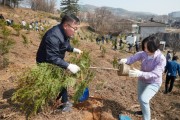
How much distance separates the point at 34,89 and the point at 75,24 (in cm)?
120

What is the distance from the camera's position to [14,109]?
4418 mm

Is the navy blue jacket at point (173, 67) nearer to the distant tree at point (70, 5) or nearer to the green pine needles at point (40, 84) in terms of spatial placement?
the green pine needles at point (40, 84)

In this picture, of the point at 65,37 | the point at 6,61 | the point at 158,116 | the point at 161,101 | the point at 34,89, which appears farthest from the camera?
the point at 6,61

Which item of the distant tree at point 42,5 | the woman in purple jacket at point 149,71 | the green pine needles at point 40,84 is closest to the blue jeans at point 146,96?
the woman in purple jacket at point 149,71

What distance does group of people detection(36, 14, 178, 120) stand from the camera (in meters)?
3.93

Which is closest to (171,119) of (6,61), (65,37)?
(65,37)

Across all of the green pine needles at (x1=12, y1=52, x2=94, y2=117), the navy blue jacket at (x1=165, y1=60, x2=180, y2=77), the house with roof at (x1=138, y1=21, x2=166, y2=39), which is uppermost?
the green pine needles at (x1=12, y1=52, x2=94, y2=117)

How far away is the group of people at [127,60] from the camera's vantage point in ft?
12.9

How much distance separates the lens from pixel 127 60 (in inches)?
193

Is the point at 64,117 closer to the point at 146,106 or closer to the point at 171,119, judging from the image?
the point at 146,106

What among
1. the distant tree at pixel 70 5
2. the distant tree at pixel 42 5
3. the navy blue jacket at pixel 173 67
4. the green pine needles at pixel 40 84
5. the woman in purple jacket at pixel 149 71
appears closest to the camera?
the green pine needles at pixel 40 84

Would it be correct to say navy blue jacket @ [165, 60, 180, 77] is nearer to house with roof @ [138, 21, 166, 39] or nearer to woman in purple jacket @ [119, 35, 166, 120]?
woman in purple jacket @ [119, 35, 166, 120]

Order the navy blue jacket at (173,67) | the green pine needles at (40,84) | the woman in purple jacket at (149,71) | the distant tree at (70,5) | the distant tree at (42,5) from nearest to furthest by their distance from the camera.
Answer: the green pine needles at (40,84) < the woman in purple jacket at (149,71) < the navy blue jacket at (173,67) < the distant tree at (70,5) < the distant tree at (42,5)

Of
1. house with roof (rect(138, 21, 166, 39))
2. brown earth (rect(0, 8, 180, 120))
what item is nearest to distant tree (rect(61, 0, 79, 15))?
house with roof (rect(138, 21, 166, 39))
